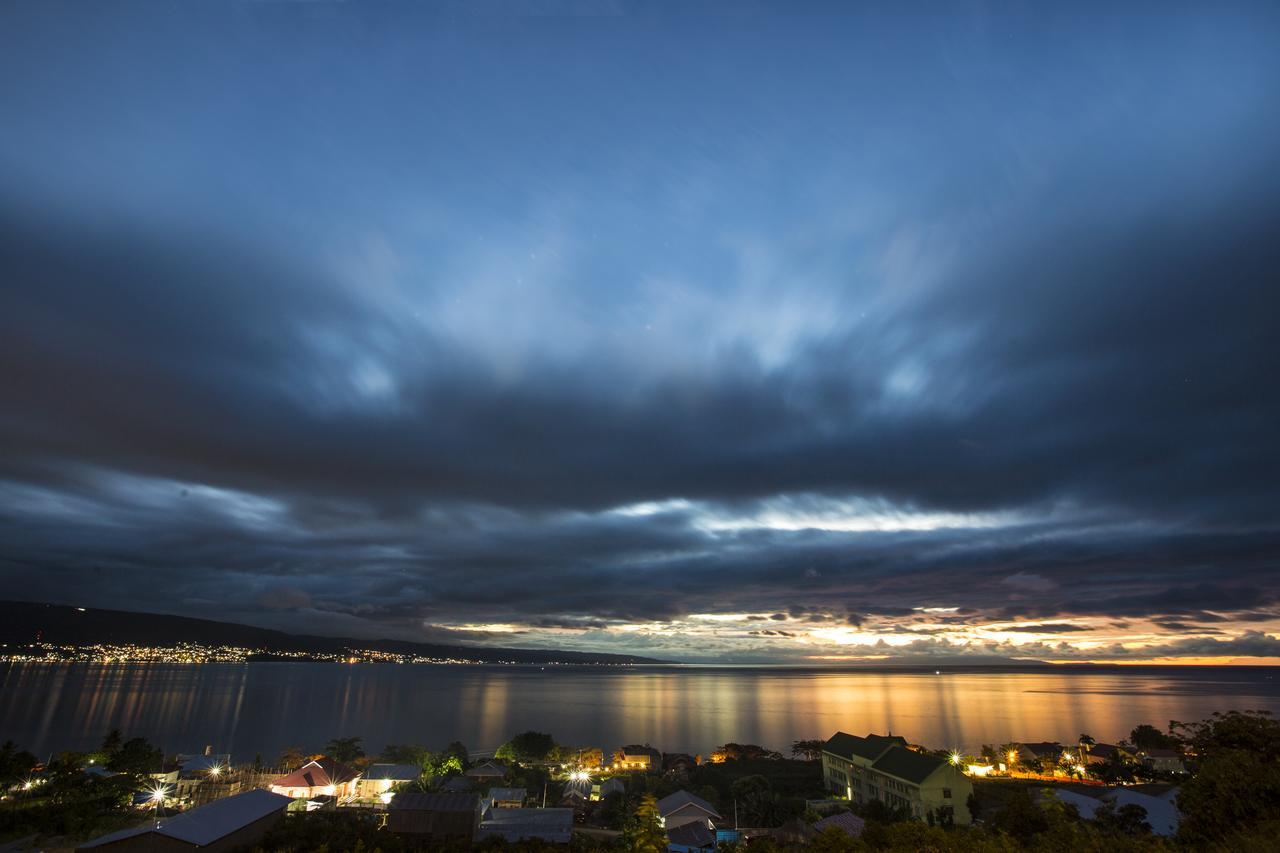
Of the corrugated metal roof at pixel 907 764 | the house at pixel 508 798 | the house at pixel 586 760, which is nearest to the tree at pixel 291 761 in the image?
the house at pixel 508 798

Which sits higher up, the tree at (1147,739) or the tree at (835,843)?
the tree at (835,843)

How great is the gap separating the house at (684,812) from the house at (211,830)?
2003 cm

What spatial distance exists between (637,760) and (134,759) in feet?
138

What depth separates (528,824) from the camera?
34.2 meters

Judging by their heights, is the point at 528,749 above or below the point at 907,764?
below

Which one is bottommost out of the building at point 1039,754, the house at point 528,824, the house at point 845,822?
the building at point 1039,754

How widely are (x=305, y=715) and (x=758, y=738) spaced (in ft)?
286

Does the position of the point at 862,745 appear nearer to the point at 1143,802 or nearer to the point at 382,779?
the point at 1143,802

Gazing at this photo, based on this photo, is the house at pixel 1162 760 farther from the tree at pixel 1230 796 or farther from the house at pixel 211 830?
the house at pixel 211 830

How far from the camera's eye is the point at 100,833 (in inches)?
1127


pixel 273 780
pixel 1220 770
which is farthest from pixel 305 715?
pixel 1220 770

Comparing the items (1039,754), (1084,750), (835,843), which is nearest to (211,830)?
(835,843)

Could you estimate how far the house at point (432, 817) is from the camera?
98.8 feet

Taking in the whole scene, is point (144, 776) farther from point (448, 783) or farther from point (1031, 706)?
point (1031, 706)
